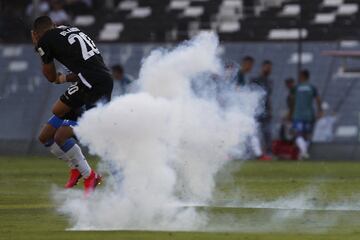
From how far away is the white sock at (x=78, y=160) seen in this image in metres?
15.5

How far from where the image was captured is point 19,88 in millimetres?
27469

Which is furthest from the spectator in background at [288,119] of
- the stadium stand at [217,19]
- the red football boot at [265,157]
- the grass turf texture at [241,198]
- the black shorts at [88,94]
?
the black shorts at [88,94]

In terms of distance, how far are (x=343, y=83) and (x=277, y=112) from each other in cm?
162

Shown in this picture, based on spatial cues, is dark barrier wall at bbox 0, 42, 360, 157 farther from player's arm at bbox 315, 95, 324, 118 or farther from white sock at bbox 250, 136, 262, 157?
white sock at bbox 250, 136, 262, 157

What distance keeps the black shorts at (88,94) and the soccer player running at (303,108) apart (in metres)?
11.8

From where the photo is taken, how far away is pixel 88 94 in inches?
Result: 572

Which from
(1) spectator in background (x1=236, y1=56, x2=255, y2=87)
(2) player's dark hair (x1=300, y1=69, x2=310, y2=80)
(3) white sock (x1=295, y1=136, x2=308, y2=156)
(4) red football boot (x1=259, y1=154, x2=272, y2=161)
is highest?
(1) spectator in background (x1=236, y1=56, x2=255, y2=87)

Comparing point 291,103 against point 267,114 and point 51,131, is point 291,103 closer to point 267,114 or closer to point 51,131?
point 267,114

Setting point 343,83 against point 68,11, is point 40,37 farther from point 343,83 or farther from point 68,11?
point 68,11

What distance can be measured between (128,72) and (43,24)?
1252cm

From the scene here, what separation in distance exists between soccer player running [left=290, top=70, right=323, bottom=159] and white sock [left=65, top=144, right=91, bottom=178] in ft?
35.8

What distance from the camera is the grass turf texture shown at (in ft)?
37.8

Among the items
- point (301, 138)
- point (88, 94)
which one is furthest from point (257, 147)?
point (88, 94)

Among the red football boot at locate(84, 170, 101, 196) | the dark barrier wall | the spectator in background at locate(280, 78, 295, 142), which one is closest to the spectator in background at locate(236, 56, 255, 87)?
the dark barrier wall
